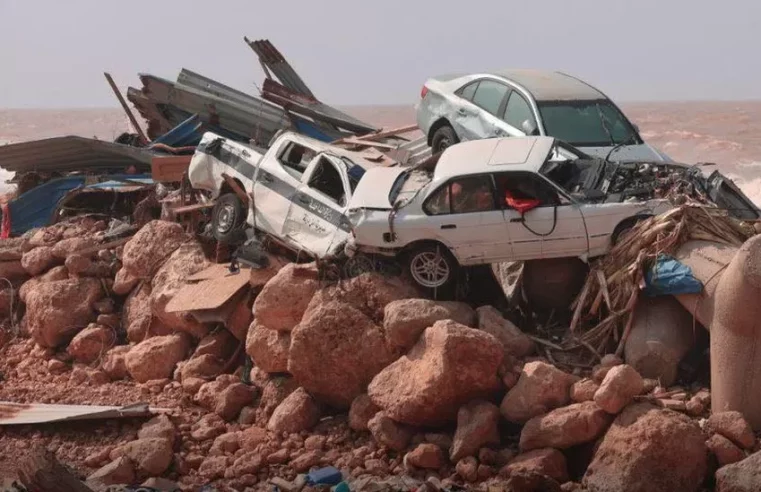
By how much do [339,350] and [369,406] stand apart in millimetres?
668

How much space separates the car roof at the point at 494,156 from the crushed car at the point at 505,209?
0.01 metres

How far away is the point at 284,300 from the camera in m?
11.4

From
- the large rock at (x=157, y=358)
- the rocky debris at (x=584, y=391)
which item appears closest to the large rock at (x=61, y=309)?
the large rock at (x=157, y=358)

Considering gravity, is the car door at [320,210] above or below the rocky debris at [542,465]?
above

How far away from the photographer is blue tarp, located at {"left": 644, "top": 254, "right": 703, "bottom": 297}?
989 centimetres

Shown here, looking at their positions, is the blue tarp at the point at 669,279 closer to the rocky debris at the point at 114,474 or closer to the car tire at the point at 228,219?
the rocky debris at the point at 114,474

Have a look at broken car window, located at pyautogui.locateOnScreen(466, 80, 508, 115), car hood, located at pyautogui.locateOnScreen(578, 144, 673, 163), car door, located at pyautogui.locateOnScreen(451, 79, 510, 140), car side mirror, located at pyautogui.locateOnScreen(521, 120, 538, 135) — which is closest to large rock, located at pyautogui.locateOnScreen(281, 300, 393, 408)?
car side mirror, located at pyautogui.locateOnScreen(521, 120, 538, 135)

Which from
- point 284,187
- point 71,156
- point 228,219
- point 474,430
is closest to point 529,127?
point 284,187

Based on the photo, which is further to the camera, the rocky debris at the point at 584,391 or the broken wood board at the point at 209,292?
the broken wood board at the point at 209,292

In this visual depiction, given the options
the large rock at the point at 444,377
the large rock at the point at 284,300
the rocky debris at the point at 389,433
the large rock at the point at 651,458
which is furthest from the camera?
the large rock at the point at 284,300

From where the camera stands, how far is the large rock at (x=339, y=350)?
10.5 metres

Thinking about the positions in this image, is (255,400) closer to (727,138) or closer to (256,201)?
(256,201)

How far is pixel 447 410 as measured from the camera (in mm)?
9672

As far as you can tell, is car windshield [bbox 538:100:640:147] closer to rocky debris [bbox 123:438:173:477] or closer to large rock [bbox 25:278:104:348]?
rocky debris [bbox 123:438:173:477]
